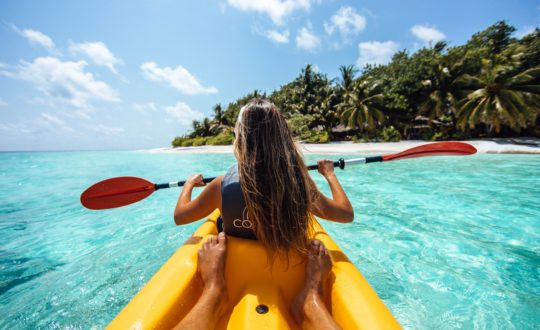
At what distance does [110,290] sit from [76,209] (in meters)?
4.77

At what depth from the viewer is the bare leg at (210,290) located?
3.48 feet

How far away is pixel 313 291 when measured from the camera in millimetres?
1226

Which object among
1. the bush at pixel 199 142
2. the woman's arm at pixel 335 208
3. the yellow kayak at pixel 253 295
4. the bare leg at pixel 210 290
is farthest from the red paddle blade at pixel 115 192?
the bush at pixel 199 142

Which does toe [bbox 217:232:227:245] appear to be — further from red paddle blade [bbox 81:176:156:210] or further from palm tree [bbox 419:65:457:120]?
palm tree [bbox 419:65:457:120]

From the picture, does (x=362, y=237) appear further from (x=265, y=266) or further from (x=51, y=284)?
(x=51, y=284)

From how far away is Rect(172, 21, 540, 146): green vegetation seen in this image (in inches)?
673

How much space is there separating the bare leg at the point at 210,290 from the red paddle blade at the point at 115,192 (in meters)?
1.89

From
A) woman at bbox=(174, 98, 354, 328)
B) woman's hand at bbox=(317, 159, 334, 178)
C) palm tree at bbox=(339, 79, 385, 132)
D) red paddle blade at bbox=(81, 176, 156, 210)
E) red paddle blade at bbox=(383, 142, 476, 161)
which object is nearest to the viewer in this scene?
woman at bbox=(174, 98, 354, 328)

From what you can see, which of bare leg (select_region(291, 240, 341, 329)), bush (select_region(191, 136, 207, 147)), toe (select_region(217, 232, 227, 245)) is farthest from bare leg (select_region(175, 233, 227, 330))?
bush (select_region(191, 136, 207, 147))

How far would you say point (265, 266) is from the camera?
1.36 m

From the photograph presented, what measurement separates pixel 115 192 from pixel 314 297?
2.80 m

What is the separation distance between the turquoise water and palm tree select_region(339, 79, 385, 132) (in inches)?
722

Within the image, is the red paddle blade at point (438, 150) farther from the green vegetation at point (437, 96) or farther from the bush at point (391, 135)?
the bush at point (391, 135)

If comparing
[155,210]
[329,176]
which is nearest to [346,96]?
[155,210]
